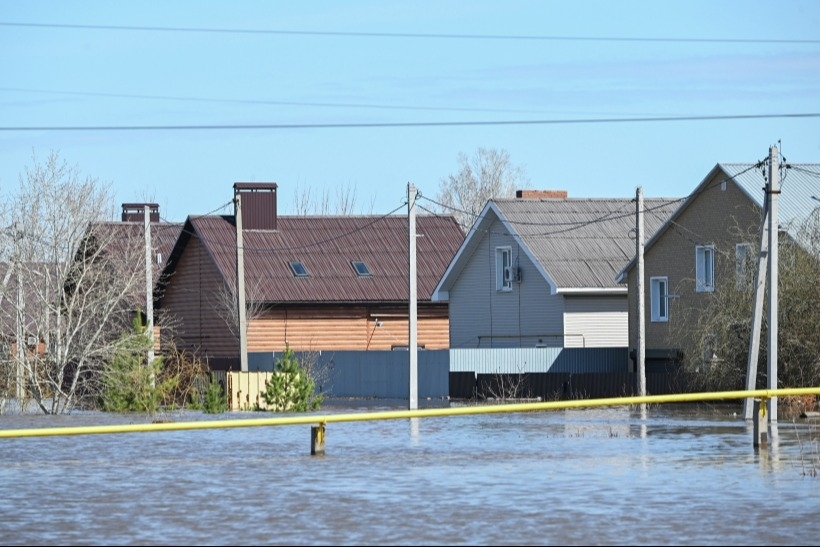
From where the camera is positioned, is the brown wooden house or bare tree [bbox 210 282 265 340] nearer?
bare tree [bbox 210 282 265 340]

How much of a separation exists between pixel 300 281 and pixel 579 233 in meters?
10.6

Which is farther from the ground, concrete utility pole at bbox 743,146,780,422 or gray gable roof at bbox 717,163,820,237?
gray gable roof at bbox 717,163,820,237

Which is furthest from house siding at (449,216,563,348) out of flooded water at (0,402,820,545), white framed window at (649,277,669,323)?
flooded water at (0,402,820,545)

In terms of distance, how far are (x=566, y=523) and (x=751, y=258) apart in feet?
84.2

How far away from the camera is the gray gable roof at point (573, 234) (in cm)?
4991

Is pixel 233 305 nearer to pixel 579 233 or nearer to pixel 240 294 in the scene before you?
pixel 579 233

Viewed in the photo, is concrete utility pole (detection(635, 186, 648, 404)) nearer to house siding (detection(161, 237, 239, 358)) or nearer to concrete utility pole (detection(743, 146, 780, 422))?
concrete utility pole (detection(743, 146, 780, 422))

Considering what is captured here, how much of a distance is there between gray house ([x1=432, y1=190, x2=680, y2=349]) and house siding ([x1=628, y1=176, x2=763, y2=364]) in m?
2.49

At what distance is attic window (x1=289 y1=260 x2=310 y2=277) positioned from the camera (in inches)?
2199

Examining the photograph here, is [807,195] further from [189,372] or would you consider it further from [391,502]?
[391,502]

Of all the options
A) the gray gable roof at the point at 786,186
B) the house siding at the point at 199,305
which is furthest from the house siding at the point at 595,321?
the house siding at the point at 199,305

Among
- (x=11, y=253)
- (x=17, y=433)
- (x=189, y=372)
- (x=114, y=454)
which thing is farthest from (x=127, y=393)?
(x=17, y=433)

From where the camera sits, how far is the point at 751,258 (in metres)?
38.0

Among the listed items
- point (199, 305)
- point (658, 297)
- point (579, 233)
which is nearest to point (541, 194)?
point (579, 233)
